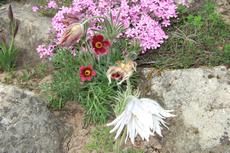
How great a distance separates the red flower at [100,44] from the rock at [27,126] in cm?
63

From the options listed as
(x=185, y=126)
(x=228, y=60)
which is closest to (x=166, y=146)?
(x=185, y=126)

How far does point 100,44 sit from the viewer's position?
3.60 meters

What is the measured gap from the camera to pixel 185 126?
368 centimetres

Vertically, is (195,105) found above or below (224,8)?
below

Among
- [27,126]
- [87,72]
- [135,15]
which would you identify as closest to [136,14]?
[135,15]

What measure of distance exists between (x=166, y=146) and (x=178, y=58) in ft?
2.81

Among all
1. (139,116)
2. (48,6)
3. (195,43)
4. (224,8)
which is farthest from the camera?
(48,6)

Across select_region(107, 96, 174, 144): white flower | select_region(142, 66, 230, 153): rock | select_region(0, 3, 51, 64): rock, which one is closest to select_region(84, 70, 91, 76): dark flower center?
select_region(142, 66, 230, 153): rock

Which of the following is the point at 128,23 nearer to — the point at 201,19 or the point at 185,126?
the point at 201,19

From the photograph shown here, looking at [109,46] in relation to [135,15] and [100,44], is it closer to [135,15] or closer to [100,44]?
[100,44]

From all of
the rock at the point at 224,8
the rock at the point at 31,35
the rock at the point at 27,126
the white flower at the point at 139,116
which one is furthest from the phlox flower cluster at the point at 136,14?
the white flower at the point at 139,116

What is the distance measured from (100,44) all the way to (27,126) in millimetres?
799

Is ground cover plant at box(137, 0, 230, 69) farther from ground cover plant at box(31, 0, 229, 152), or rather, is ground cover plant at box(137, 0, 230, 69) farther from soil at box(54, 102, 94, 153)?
soil at box(54, 102, 94, 153)

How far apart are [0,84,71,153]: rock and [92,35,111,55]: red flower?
2.06 feet
